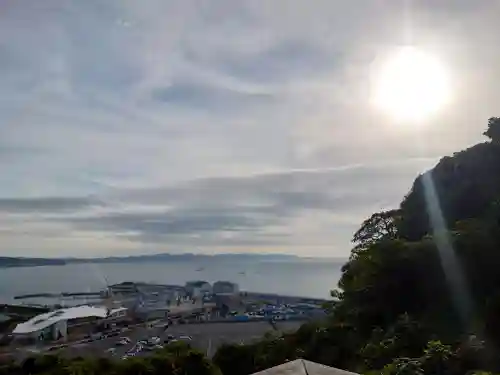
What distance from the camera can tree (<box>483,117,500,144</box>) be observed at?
16172 millimetres

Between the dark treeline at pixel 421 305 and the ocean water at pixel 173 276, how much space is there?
24.3m

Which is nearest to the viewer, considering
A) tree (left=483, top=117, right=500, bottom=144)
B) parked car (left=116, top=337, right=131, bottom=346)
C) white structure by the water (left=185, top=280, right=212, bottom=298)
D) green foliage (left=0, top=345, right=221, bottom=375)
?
green foliage (left=0, top=345, right=221, bottom=375)

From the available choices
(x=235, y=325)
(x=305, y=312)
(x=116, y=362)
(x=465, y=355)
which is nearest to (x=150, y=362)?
(x=116, y=362)

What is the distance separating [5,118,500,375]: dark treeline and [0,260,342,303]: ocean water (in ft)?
79.6

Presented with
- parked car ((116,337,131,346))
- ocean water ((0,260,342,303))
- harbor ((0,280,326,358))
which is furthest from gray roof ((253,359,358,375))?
ocean water ((0,260,342,303))

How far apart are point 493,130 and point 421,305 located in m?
7.47

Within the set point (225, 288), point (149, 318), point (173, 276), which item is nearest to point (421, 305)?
point (149, 318)

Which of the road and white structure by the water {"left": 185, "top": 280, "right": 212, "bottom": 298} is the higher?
white structure by the water {"left": 185, "top": 280, "right": 212, "bottom": 298}

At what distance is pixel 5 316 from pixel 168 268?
4482cm

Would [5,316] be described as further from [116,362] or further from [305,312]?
[116,362]

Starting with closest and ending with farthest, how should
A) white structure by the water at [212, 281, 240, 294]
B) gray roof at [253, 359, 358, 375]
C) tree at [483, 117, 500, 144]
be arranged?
gray roof at [253, 359, 358, 375] → tree at [483, 117, 500, 144] → white structure by the water at [212, 281, 240, 294]

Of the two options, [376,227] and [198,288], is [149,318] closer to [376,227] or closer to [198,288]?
[198,288]

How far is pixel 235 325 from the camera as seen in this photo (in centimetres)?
2616

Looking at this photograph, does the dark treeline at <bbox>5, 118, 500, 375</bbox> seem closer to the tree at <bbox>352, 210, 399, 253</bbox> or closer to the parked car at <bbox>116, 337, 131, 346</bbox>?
the tree at <bbox>352, 210, 399, 253</bbox>
